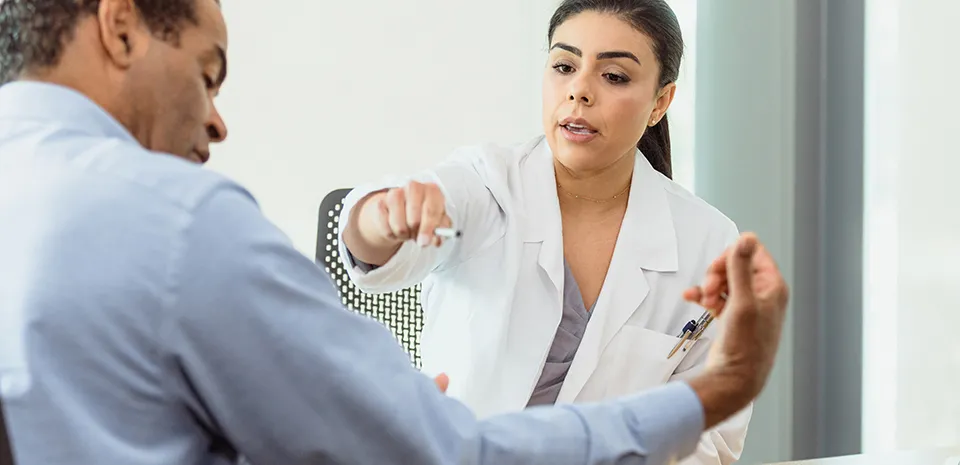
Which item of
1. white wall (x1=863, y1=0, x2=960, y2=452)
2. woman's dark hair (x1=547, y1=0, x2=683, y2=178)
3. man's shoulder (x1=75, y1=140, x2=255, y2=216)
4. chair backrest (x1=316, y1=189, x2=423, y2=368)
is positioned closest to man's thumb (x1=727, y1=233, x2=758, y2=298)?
man's shoulder (x1=75, y1=140, x2=255, y2=216)

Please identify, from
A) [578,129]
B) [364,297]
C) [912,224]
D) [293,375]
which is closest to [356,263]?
[364,297]

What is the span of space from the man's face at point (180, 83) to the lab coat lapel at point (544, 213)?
2.60 feet

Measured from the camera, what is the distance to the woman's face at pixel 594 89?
64.1 inches

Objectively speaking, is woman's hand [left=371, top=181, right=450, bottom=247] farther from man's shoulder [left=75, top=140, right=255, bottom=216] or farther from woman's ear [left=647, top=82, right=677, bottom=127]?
woman's ear [left=647, top=82, right=677, bottom=127]

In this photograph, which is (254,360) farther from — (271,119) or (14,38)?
(271,119)

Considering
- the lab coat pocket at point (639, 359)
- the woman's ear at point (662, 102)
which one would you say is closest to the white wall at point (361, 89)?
the woman's ear at point (662, 102)

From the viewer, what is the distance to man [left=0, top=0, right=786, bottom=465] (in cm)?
65

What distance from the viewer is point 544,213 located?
1639 millimetres

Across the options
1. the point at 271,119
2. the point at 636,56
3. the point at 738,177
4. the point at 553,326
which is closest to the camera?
the point at 553,326

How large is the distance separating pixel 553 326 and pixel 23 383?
970 millimetres

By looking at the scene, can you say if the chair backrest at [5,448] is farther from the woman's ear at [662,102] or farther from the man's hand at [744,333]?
the woman's ear at [662,102]

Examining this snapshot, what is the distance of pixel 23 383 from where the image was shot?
646mm

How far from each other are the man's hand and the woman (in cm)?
63


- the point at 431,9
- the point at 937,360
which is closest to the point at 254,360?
the point at 431,9
